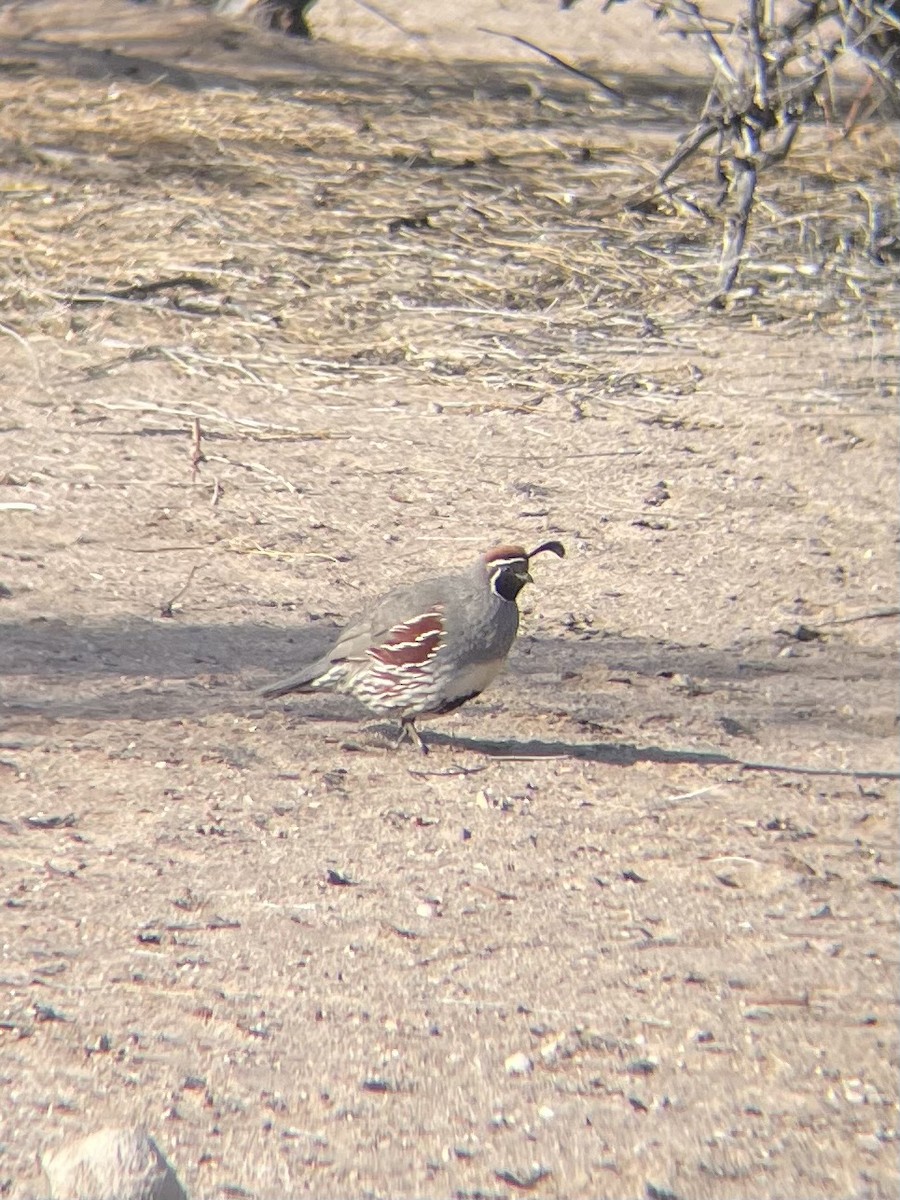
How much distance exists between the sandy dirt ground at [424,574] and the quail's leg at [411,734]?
7cm

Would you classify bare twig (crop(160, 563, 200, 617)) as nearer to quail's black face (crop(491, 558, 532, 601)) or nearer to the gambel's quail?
the gambel's quail

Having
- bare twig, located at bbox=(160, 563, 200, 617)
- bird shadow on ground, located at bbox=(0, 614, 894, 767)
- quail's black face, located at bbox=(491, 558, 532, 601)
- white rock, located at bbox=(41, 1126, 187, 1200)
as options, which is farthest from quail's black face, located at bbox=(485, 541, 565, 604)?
white rock, located at bbox=(41, 1126, 187, 1200)

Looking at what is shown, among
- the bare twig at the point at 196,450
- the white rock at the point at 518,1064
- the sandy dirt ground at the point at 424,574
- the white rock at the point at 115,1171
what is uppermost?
the white rock at the point at 115,1171

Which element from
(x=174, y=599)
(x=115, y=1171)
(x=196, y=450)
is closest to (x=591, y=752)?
(x=174, y=599)

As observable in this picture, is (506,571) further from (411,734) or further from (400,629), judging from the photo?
(411,734)

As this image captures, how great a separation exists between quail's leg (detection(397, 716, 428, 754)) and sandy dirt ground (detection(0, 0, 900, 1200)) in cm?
7

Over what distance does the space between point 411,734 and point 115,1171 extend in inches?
112

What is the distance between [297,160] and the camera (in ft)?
36.0

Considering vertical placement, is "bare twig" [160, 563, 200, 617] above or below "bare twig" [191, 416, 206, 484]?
above

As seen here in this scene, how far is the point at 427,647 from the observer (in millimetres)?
5637

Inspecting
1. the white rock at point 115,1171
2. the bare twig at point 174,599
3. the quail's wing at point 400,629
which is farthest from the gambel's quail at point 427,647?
the white rock at point 115,1171

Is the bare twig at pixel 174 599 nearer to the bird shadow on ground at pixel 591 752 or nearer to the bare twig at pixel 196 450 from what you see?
the bare twig at pixel 196 450

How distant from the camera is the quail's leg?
5723 mm

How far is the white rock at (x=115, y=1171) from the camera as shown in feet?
9.95
